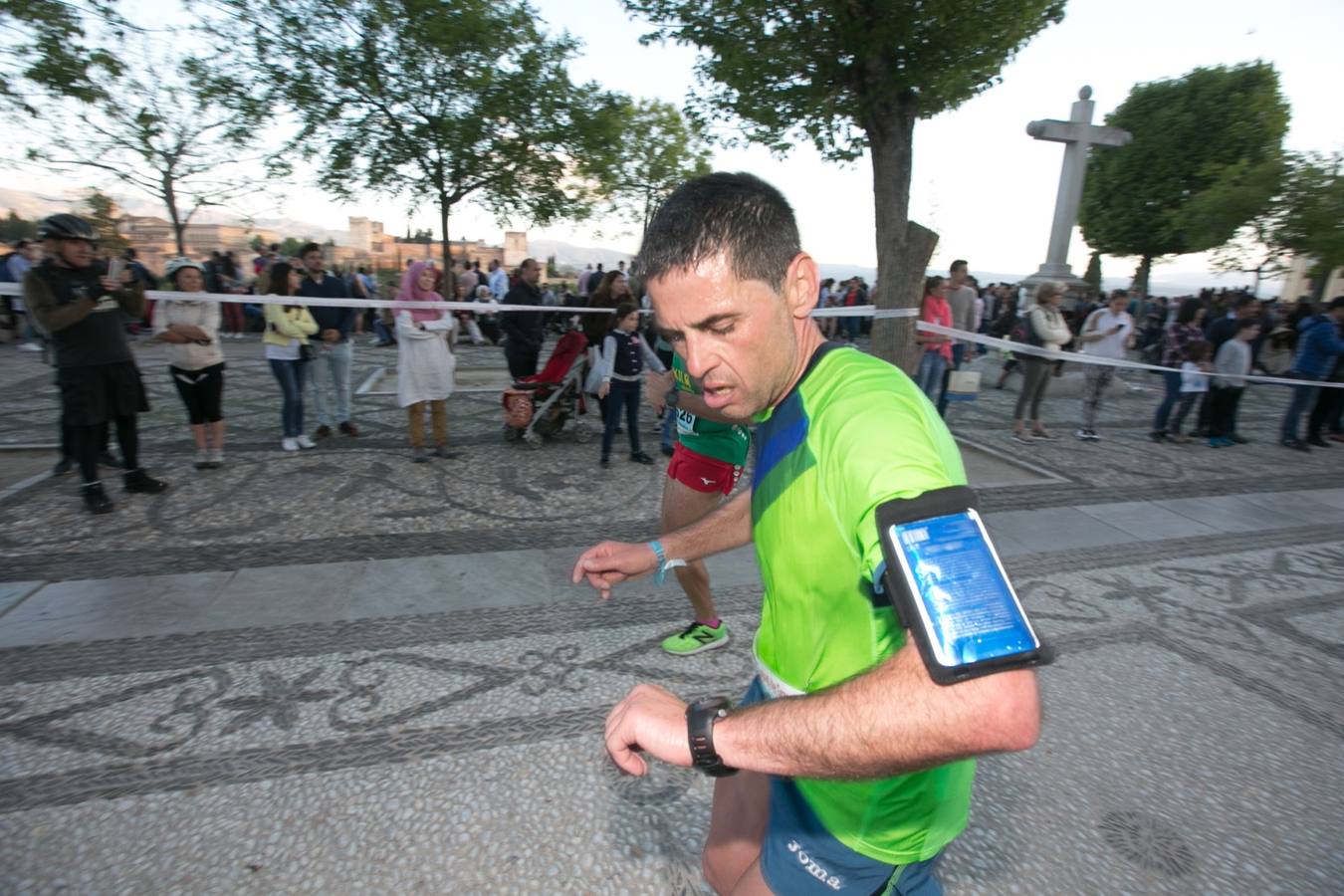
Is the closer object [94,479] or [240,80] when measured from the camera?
[94,479]

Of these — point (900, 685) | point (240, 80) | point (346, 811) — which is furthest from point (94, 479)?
point (240, 80)

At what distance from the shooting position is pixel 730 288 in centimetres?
118

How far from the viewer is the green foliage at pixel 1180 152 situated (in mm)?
29609

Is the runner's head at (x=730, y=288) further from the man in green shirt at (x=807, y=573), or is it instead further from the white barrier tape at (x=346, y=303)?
the white barrier tape at (x=346, y=303)

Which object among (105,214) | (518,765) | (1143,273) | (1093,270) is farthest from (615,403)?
(1093,270)

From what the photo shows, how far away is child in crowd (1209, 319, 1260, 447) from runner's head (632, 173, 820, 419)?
1014cm

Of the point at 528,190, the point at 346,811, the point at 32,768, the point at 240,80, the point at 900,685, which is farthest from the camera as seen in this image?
the point at 528,190

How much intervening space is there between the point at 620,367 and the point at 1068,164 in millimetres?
12165

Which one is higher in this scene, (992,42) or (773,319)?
(992,42)

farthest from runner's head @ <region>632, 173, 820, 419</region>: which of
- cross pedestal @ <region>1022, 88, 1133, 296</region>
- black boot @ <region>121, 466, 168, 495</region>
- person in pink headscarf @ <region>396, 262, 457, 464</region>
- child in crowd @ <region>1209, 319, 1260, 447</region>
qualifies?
cross pedestal @ <region>1022, 88, 1133, 296</region>

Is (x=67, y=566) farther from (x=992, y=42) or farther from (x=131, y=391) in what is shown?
(x=992, y=42)

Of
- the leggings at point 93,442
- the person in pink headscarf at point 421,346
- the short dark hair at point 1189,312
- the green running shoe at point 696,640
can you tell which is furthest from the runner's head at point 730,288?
the short dark hair at point 1189,312

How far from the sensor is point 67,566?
4.33 m

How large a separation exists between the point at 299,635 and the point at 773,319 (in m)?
3.46
